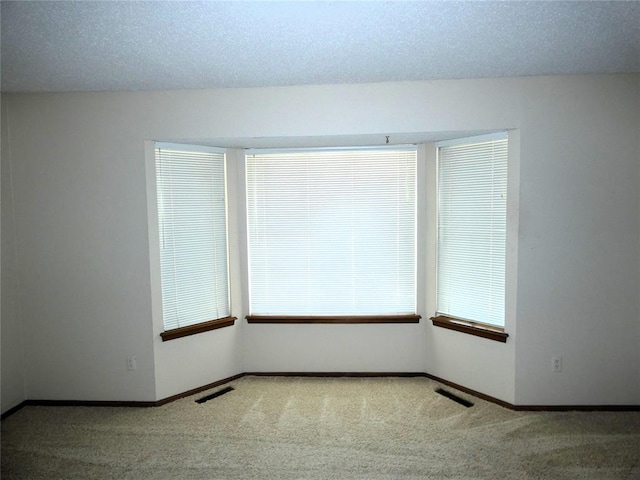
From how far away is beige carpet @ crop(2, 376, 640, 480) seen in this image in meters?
2.45

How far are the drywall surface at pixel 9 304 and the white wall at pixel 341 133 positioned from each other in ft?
0.19

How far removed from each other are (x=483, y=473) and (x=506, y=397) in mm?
907

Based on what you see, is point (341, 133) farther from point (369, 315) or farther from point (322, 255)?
point (369, 315)

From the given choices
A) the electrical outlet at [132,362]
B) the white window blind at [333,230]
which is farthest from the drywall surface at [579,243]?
the electrical outlet at [132,362]

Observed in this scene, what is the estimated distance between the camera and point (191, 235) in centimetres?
349

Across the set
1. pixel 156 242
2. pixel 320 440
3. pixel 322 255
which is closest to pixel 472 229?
pixel 322 255

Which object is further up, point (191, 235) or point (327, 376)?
point (191, 235)

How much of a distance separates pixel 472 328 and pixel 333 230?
1422 mm

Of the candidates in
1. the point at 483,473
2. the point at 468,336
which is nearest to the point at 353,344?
the point at 468,336

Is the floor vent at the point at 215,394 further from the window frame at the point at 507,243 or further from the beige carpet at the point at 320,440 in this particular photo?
the window frame at the point at 507,243

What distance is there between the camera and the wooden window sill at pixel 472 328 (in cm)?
315

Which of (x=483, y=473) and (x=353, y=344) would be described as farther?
(x=353, y=344)

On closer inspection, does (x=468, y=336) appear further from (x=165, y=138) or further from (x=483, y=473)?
(x=165, y=138)

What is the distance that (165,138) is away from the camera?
3.17 meters
